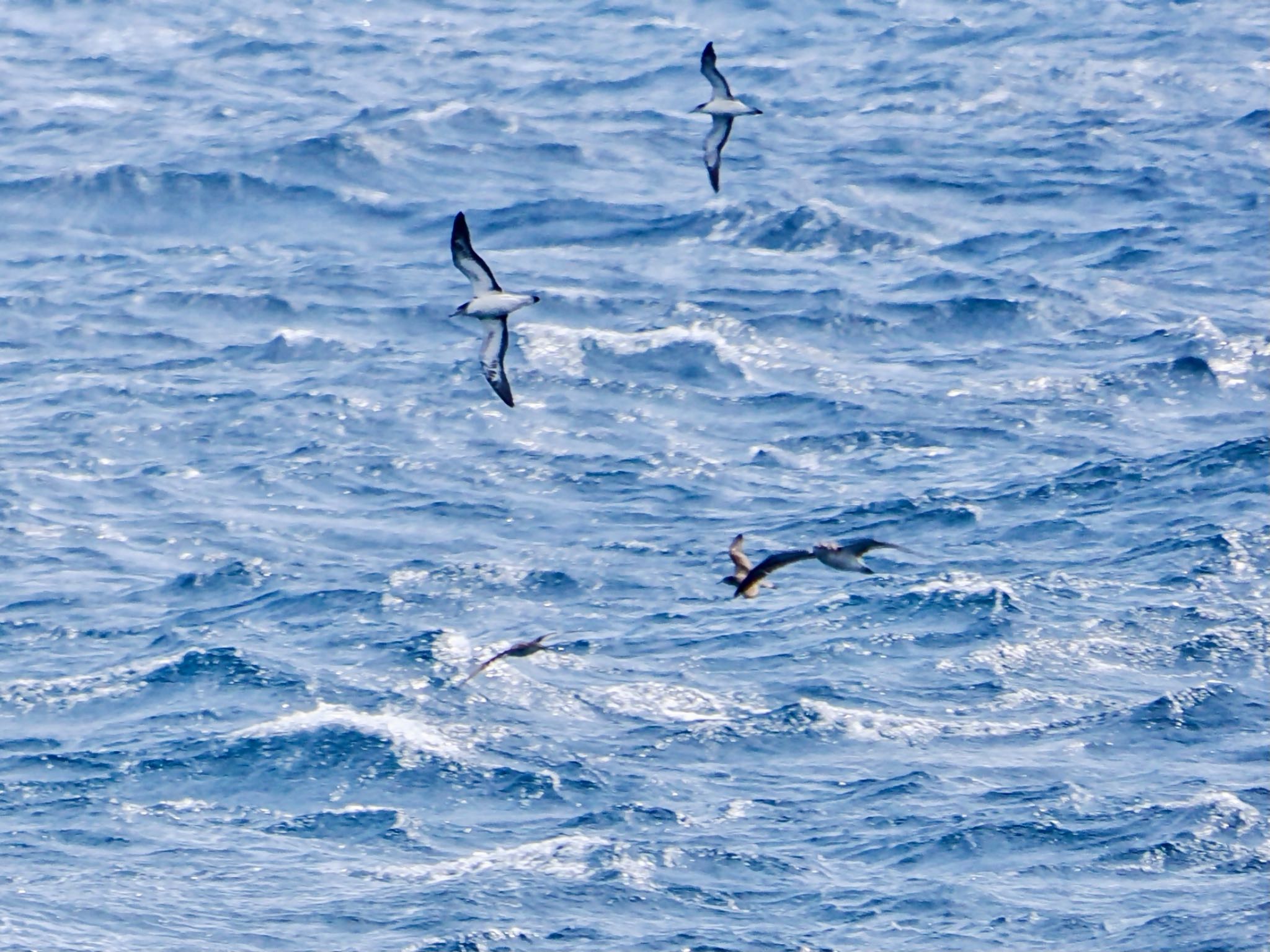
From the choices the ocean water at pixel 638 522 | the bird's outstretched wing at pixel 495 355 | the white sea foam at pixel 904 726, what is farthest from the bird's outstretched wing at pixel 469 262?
the white sea foam at pixel 904 726

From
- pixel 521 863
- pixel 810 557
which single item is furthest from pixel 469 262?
pixel 521 863

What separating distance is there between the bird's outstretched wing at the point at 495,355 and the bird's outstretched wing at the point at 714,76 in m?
5.24

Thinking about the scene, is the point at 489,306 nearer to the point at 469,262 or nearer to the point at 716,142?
the point at 469,262

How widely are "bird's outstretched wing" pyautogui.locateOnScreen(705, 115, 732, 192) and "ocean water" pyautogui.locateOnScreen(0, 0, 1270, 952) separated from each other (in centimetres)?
1052

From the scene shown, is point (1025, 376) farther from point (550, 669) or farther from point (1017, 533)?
point (550, 669)

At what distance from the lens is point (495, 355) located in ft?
102

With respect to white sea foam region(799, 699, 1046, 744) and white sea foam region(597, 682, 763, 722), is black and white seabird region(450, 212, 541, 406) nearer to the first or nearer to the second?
white sea foam region(597, 682, 763, 722)

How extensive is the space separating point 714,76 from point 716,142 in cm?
160

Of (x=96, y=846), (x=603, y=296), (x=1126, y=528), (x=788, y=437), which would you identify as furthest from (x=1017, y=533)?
(x=96, y=846)

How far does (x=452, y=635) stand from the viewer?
4406cm

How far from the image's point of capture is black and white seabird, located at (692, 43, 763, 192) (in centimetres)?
3509

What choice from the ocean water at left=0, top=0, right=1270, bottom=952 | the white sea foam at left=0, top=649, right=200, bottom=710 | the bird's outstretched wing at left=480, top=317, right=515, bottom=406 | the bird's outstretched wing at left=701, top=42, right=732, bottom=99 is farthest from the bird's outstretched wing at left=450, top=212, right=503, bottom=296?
the white sea foam at left=0, top=649, right=200, bottom=710

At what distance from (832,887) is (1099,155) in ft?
115

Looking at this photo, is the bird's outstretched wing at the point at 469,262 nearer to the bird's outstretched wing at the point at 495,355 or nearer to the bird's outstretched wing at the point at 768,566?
the bird's outstretched wing at the point at 495,355
